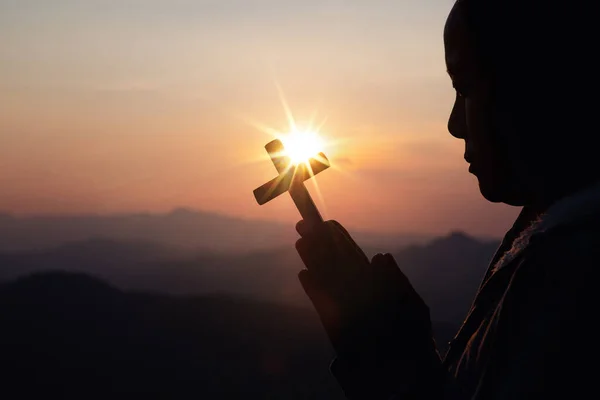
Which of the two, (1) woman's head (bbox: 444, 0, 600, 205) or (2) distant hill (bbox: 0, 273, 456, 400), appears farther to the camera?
(2) distant hill (bbox: 0, 273, 456, 400)

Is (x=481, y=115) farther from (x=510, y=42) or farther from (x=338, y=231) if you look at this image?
(x=338, y=231)

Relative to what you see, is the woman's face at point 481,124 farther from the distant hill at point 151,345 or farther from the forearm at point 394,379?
the distant hill at point 151,345

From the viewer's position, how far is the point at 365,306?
2.83 meters

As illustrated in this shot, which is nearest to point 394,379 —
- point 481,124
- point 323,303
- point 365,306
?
point 365,306

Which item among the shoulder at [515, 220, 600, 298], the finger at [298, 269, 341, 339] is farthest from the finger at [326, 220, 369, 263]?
the shoulder at [515, 220, 600, 298]

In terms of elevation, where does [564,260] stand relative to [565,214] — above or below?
below

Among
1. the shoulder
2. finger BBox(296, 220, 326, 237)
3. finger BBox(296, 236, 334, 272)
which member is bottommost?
the shoulder

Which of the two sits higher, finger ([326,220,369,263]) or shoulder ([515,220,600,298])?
finger ([326,220,369,263])

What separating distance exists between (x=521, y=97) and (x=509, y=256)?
530mm

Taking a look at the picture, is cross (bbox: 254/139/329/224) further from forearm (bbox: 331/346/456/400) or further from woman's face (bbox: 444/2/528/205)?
woman's face (bbox: 444/2/528/205)

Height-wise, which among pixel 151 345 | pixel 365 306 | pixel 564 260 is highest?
pixel 151 345

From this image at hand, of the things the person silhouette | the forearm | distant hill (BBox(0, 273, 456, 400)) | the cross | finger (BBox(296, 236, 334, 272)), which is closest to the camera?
the person silhouette

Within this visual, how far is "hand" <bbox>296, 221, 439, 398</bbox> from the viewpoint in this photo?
2.72 meters

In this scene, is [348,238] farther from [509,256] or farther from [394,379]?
[509,256]
